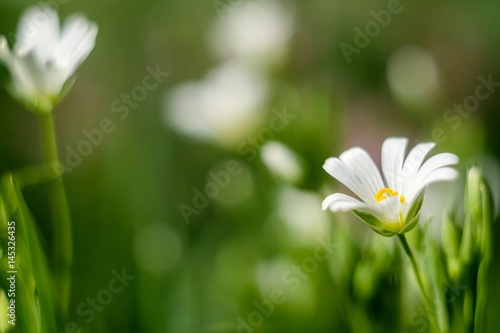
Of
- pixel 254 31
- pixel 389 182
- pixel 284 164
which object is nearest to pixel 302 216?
pixel 284 164

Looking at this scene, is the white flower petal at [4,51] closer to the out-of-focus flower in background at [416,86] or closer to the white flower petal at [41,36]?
the white flower petal at [41,36]

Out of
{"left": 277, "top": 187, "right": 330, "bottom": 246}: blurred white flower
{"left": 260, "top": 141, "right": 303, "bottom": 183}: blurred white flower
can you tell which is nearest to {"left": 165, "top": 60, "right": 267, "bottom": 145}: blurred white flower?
{"left": 277, "top": 187, "right": 330, "bottom": 246}: blurred white flower

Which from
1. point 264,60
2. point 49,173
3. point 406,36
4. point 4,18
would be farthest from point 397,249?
point 4,18

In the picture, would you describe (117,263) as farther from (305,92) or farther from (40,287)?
(305,92)

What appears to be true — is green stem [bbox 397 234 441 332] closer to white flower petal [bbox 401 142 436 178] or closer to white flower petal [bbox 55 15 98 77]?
white flower petal [bbox 401 142 436 178]

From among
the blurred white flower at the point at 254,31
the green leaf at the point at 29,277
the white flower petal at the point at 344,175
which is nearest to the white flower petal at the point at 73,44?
the green leaf at the point at 29,277

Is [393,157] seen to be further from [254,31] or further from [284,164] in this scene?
[254,31]
